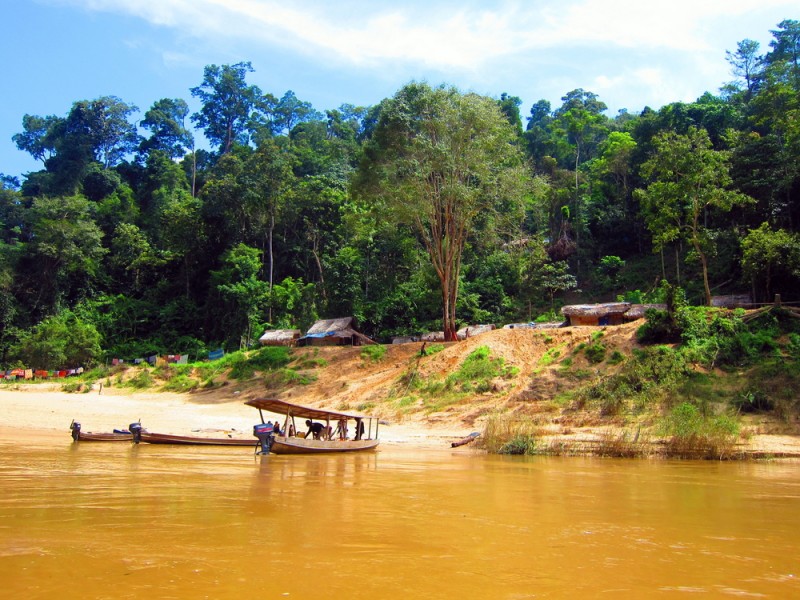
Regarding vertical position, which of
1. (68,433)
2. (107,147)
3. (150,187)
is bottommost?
(68,433)

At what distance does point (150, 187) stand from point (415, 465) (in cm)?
5819

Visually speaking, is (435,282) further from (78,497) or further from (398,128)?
(78,497)

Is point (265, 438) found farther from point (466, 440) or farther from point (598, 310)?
point (598, 310)

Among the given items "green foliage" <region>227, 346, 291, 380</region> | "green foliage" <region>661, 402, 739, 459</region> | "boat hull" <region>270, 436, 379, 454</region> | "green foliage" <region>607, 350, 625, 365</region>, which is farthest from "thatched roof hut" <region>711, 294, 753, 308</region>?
"green foliage" <region>227, 346, 291, 380</region>

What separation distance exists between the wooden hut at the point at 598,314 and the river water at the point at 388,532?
61.3 feet

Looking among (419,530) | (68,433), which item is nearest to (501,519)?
(419,530)

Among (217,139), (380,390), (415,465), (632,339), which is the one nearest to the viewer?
(415,465)

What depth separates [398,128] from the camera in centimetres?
3394

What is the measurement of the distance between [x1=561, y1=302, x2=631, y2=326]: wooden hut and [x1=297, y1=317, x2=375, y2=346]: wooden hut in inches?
522

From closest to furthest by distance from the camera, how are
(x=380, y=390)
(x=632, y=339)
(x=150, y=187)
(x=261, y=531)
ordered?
(x=261, y=531) → (x=632, y=339) → (x=380, y=390) → (x=150, y=187)

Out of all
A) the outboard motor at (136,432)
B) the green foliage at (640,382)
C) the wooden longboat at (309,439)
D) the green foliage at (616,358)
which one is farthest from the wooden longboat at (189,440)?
the green foliage at (616,358)

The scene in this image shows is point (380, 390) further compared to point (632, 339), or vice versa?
point (380, 390)

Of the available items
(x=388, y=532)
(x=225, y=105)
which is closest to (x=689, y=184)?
(x=388, y=532)

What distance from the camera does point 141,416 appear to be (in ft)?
89.3
